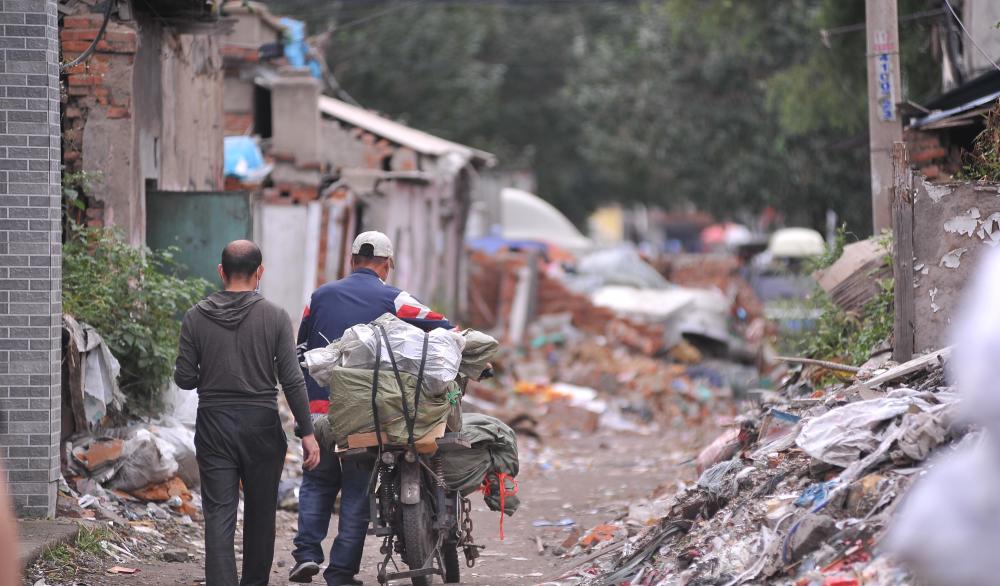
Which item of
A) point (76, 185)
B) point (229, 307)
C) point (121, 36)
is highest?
point (121, 36)

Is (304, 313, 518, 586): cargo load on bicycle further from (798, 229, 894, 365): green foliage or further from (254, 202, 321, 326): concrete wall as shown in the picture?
(254, 202, 321, 326): concrete wall

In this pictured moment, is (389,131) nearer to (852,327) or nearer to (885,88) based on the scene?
(885,88)

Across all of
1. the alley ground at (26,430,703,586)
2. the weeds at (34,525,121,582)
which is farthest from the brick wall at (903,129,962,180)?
the weeds at (34,525,121,582)

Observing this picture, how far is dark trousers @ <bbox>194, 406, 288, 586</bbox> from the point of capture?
233 inches

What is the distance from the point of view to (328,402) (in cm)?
646

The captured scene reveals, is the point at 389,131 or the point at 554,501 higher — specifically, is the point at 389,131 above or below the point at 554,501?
above

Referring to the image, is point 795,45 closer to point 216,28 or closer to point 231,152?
point 231,152

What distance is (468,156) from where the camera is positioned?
19484mm

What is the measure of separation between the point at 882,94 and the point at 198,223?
5.80 metres

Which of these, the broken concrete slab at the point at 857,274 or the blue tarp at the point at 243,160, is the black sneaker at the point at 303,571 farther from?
the blue tarp at the point at 243,160

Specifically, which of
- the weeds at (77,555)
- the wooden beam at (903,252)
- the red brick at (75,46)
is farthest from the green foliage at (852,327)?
the red brick at (75,46)

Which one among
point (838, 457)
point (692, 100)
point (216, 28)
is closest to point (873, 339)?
point (838, 457)

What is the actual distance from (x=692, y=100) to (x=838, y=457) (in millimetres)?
22881

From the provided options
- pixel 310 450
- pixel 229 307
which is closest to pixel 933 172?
pixel 310 450
